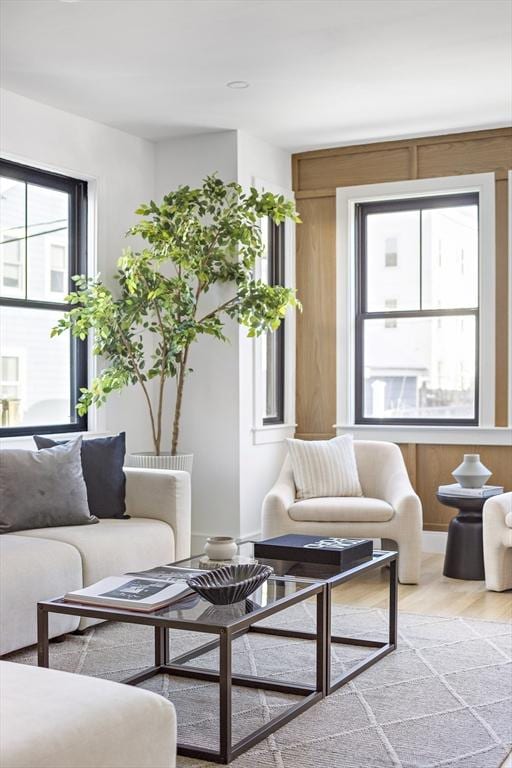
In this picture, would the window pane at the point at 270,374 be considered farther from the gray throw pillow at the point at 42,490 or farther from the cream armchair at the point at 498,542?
the gray throw pillow at the point at 42,490

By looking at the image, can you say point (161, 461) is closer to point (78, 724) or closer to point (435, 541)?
point (435, 541)

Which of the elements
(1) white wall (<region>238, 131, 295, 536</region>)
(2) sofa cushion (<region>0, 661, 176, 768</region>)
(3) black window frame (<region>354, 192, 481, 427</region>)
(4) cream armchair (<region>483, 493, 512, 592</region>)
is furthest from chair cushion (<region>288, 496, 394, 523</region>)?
(2) sofa cushion (<region>0, 661, 176, 768</region>)

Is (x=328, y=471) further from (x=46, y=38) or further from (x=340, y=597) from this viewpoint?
(x=46, y=38)

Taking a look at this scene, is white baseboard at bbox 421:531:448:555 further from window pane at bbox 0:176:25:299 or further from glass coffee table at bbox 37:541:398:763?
window pane at bbox 0:176:25:299

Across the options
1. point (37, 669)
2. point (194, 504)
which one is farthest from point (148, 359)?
point (37, 669)

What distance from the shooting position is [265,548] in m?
3.55

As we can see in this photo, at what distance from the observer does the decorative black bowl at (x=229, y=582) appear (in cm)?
279

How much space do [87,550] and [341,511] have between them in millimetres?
1699

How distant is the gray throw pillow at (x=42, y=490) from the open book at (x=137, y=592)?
1.18m

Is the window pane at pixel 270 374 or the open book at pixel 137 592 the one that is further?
the window pane at pixel 270 374

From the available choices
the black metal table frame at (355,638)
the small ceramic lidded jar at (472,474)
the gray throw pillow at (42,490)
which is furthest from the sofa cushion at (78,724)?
the small ceramic lidded jar at (472,474)

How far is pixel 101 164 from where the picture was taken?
5.71 metres

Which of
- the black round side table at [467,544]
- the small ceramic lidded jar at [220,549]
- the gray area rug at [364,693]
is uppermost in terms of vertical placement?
the small ceramic lidded jar at [220,549]

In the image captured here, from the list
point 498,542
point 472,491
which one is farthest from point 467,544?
point 498,542
